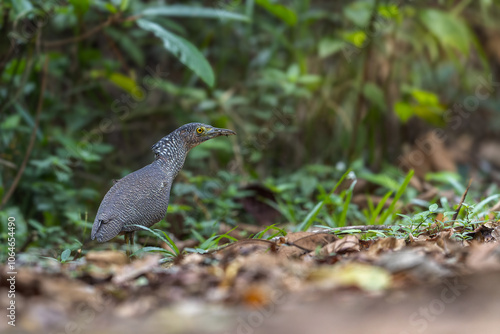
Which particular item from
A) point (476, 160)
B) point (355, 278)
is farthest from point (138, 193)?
point (476, 160)

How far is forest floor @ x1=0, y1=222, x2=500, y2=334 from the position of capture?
5.00 feet

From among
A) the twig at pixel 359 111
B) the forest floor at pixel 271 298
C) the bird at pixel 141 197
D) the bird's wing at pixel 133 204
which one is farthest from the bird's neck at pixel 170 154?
the twig at pixel 359 111

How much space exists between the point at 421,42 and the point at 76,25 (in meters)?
3.89

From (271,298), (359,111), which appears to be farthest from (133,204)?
(359,111)

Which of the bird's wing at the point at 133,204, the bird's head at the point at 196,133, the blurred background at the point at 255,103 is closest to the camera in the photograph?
the bird's wing at the point at 133,204

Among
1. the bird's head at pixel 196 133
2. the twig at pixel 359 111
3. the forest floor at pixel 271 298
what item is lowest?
the twig at pixel 359 111

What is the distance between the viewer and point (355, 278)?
1731mm

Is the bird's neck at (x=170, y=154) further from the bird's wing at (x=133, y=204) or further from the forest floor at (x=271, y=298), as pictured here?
the forest floor at (x=271, y=298)

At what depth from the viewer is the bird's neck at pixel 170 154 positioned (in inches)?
140

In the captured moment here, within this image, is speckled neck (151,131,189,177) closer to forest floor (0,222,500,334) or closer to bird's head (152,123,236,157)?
bird's head (152,123,236,157)

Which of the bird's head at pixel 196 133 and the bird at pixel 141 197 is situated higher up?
the bird's head at pixel 196 133

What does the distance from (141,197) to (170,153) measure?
1.73ft

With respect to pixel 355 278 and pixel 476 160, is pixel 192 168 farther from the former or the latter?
pixel 355 278

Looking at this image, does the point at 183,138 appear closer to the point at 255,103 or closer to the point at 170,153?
the point at 170,153
